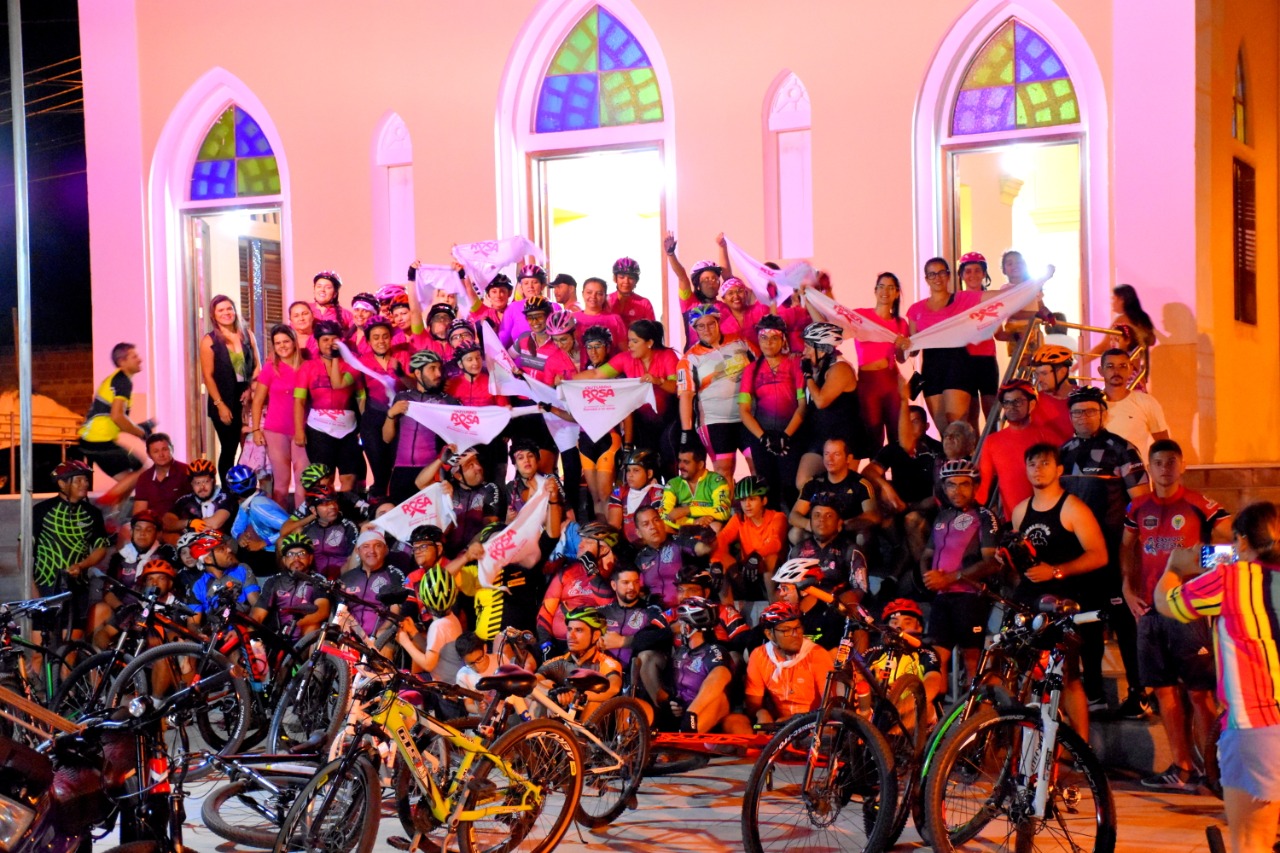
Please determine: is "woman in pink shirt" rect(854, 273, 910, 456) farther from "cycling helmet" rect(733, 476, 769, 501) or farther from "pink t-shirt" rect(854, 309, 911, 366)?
"cycling helmet" rect(733, 476, 769, 501)

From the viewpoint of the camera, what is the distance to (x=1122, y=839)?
804 centimetres

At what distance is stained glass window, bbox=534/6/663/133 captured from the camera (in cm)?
1614

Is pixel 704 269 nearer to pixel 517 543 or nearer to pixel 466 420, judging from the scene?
pixel 466 420

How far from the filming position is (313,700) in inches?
409

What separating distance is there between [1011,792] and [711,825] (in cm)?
213

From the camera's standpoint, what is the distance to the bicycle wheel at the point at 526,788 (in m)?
7.73

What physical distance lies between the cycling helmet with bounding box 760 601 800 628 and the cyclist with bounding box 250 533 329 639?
12.3 ft

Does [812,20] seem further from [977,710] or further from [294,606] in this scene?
[977,710]

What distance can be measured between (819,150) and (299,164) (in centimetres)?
567

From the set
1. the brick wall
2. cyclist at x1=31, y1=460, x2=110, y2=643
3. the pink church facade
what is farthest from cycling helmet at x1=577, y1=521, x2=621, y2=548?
the brick wall

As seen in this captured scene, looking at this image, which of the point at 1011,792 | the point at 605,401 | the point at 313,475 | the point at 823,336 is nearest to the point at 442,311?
the point at 313,475

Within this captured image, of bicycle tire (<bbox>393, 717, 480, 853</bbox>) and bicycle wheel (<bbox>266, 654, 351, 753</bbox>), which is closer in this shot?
bicycle tire (<bbox>393, 717, 480, 853</bbox>)

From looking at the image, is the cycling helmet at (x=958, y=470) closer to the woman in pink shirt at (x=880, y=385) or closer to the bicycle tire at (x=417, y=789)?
the woman in pink shirt at (x=880, y=385)

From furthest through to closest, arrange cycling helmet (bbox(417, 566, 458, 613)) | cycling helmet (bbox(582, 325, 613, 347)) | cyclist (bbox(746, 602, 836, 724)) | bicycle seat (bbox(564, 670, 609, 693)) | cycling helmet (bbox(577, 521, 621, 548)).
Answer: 1. cycling helmet (bbox(582, 325, 613, 347))
2. cycling helmet (bbox(417, 566, 458, 613))
3. cycling helmet (bbox(577, 521, 621, 548))
4. cyclist (bbox(746, 602, 836, 724))
5. bicycle seat (bbox(564, 670, 609, 693))
